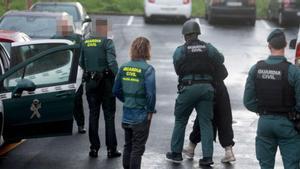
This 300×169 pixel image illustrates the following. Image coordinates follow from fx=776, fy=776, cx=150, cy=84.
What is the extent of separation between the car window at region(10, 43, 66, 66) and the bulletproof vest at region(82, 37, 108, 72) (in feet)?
2.50

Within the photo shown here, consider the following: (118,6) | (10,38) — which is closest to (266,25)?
(118,6)

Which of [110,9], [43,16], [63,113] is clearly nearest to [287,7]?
[110,9]

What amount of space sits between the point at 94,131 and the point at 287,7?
20021 mm

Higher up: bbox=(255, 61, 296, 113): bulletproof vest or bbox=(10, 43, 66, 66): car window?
bbox=(255, 61, 296, 113): bulletproof vest

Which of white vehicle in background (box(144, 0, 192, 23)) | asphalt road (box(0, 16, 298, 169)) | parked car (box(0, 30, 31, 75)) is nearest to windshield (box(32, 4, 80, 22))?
asphalt road (box(0, 16, 298, 169))

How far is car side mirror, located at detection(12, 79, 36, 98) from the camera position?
30.2ft

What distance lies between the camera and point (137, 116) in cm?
841

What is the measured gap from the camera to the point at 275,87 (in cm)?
728

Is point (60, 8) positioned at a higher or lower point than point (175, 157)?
higher

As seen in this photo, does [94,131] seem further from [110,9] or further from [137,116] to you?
[110,9]

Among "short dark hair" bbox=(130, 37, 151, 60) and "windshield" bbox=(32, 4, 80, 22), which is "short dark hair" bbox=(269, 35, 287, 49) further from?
"windshield" bbox=(32, 4, 80, 22)

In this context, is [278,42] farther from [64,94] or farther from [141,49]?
[64,94]

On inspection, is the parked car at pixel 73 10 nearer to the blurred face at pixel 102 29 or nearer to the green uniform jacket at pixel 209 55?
the blurred face at pixel 102 29

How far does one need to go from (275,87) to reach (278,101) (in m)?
0.14
